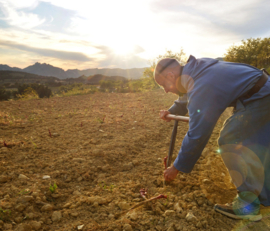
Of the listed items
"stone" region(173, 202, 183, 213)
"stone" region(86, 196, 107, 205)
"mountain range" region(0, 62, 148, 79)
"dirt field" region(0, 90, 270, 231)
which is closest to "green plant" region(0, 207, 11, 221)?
"dirt field" region(0, 90, 270, 231)

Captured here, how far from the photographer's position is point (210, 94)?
1.65 meters

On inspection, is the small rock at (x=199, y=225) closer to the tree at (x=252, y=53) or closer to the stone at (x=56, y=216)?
the stone at (x=56, y=216)

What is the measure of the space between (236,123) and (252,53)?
115 feet

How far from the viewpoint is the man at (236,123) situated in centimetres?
167

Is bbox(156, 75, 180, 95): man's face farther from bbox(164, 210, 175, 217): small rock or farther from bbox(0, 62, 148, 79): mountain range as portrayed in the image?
bbox(0, 62, 148, 79): mountain range

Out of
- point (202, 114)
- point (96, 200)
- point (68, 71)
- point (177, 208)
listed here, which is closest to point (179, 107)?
point (202, 114)

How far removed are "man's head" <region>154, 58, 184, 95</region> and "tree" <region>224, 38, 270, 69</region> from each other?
32.4m

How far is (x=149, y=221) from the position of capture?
5.98 feet

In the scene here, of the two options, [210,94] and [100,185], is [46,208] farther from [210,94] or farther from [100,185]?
[210,94]

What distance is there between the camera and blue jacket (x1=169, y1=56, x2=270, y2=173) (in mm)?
1649

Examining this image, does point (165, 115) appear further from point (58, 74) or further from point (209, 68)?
point (58, 74)

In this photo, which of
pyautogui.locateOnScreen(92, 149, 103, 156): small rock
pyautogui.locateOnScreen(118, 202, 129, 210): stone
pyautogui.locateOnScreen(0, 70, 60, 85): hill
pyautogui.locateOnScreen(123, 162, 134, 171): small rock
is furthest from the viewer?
pyautogui.locateOnScreen(0, 70, 60, 85): hill

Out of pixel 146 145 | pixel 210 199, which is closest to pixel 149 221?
pixel 210 199

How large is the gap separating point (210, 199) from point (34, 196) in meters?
2.01
